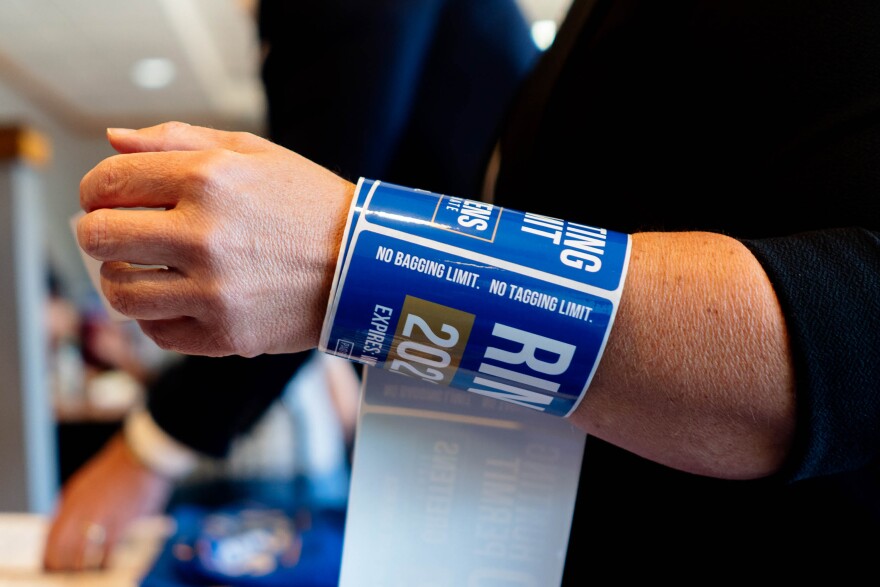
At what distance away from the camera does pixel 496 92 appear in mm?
694

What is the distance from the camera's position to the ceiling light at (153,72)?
14.5 feet

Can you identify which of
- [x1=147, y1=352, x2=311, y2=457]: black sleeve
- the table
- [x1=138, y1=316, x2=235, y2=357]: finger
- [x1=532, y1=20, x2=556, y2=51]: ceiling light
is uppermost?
[x1=532, y1=20, x2=556, y2=51]: ceiling light

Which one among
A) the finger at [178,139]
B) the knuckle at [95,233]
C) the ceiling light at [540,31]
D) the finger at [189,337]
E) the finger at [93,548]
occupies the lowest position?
the finger at [93,548]

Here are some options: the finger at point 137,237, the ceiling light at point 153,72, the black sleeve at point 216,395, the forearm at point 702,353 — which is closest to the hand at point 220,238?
the finger at point 137,237

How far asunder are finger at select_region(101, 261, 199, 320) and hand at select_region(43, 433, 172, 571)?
560 mm

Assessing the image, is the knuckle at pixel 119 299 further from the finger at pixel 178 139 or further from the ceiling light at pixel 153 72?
the ceiling light at pixel 153 72

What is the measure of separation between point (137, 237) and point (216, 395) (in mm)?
460

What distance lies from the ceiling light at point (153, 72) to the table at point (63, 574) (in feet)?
14.2

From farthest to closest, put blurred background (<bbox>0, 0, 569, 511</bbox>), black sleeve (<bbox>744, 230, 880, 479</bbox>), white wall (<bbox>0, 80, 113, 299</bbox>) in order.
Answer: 1. white wall (<bbox>0, 80, 113, 299</bbox>)
2. blurred background (<bbox>0, 0, 569, 511</bbox>)
3. black sleeve (<bbox>744, 230, 880, 479</bbox>)

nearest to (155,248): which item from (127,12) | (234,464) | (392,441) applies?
(392,441)

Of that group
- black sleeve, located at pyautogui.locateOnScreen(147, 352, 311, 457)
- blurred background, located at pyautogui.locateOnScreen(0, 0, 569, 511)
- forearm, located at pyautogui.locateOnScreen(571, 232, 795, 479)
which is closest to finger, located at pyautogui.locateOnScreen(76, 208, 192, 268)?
blurred background, located at pyautogui.locateOnScreen(0, 0, 569, 511)

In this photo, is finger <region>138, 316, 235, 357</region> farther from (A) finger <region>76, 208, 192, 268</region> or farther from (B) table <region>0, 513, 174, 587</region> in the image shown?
(B) table <region>0, 513, 174, 587</region>

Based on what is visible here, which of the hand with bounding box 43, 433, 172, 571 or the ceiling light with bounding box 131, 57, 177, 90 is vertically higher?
the hand with bounding box 43, 433, 172, 571

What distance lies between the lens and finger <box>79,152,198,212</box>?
0.33 metres
